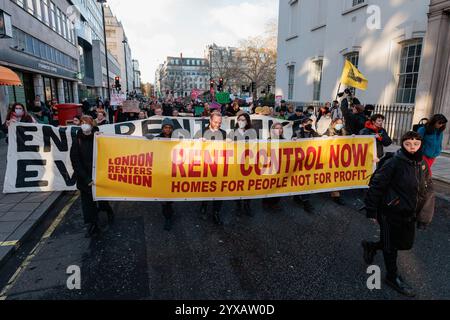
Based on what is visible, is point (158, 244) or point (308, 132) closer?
point (158, 244)

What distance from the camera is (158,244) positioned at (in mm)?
4047

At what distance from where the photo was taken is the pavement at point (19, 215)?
386 centimetres

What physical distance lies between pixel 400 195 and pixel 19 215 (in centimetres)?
560

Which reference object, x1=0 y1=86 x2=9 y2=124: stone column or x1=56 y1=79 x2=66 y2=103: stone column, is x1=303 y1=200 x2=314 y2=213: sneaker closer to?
x1=0 y1=86 x2=9 y2=124: stone column

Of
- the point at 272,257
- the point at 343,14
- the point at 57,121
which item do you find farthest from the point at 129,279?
the point at 343,14

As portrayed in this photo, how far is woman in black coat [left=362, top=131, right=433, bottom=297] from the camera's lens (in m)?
2.91

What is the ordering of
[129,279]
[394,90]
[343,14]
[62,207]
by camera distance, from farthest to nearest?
[343,14]
[394,90]
[62,207]
[129,279]

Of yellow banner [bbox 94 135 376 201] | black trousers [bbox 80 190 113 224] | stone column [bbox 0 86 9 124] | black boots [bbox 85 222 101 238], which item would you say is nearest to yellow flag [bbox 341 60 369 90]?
yellow banner [bbox 94 135 376 201]

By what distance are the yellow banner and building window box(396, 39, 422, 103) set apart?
8.35 m

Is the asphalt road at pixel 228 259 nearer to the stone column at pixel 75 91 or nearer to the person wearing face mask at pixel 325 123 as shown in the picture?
the person wearing face mask at pixel 325 123

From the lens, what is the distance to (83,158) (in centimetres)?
429

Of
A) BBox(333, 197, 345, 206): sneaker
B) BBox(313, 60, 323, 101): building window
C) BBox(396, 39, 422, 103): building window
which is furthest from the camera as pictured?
BBox(313, 60, 323, 101): building window

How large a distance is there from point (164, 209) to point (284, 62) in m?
20.4
